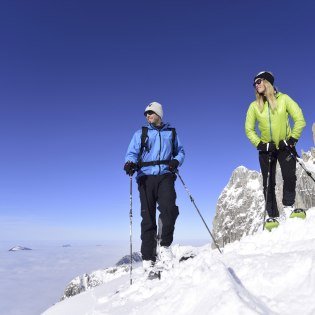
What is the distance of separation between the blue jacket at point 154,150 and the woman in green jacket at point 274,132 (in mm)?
2414

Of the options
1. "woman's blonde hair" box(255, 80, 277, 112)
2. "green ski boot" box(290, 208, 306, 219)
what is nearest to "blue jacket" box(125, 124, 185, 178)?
"woman's blonde hair" box(255, 80, 277, 112)

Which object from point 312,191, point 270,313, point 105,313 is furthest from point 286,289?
point 312,191

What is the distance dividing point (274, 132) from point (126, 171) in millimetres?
3985

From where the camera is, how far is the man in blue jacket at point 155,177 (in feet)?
25.6

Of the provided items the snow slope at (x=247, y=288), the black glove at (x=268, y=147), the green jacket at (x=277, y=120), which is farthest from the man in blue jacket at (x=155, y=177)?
the snow slope at (x=247, y=288)

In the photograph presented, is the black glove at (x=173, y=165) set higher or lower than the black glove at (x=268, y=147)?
lower

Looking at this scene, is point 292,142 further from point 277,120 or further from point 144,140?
point 144,140

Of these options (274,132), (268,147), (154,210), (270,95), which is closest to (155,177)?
(154,210)

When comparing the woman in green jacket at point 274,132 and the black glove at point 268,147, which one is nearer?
the woman in green jacket at point 274,132

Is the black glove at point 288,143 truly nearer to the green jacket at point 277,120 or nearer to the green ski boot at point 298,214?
the green jacket at point 277,120

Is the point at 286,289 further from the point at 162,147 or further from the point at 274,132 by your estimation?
the point at 274,132

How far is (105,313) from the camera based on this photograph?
5.74 m

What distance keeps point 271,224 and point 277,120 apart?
2668mm

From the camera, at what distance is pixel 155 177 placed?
809 cm
